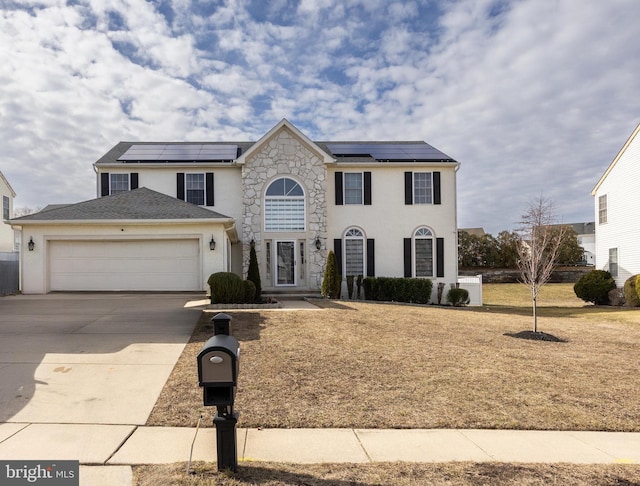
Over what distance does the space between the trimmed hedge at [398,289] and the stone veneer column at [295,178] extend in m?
2.30

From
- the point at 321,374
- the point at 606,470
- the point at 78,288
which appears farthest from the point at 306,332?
the point at 78,288

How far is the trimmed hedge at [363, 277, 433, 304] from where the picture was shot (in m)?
18.5

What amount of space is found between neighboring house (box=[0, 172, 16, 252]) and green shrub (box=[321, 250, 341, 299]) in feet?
64.3

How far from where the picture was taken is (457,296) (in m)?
19.4

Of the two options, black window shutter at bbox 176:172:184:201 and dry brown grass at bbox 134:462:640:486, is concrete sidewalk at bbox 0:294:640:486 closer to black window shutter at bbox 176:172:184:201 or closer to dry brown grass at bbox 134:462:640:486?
dry brown grass at bbox 134:462:640:486

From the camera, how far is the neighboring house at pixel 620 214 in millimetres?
20625

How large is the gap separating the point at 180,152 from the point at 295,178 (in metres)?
5.80

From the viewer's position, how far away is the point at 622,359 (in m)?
8.50

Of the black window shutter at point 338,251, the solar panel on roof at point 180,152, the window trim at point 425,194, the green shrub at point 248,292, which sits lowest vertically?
the green shrub at point 248,292

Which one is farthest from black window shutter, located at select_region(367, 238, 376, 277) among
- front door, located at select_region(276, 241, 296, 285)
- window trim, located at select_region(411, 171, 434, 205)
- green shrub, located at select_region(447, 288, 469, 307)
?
green shrub, located at select_region(447, 288, 469, 307)

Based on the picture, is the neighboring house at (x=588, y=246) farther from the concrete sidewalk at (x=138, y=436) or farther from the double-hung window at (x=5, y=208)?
the double-hung window at (x=5, y=208)

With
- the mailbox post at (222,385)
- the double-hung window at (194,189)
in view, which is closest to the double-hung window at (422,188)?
the double-hung window at (194,189)

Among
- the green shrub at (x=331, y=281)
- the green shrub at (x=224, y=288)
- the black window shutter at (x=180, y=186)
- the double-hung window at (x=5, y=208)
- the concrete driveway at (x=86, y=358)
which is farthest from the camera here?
the double-hung window at (x=5, y=208)

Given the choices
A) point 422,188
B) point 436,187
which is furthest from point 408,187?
point 436,187
